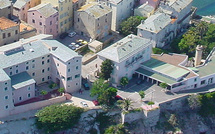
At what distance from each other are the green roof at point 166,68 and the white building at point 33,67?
66.9ft

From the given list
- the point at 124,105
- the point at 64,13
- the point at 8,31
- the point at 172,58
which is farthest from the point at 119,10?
the point at 124,105

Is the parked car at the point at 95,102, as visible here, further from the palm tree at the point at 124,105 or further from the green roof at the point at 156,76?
the green roof at the point at 156,76

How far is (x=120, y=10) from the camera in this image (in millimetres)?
155625

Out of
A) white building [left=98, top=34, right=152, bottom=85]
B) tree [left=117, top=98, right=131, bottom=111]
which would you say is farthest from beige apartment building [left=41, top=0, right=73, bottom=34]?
tree [left=117, top=98, right=131, bottom=111]

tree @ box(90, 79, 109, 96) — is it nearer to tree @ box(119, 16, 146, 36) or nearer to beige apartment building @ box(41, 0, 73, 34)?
beige apartment building @ box(41, 0, 73, 34)

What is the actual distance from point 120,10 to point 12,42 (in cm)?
3492

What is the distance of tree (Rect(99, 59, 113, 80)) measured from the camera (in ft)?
429

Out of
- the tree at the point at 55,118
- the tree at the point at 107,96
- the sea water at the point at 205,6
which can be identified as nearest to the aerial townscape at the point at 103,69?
the tree at the point at 107,96

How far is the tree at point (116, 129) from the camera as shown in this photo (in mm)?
125000

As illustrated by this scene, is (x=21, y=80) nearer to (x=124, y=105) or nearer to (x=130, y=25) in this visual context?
(x=124, y=105)

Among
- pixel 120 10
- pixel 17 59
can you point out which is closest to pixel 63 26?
pixel 120 10

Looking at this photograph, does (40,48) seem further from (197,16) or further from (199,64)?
(197,16)

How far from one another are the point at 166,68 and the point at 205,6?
198 ft

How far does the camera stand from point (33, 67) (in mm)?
126875
